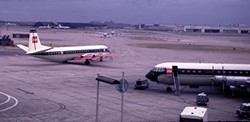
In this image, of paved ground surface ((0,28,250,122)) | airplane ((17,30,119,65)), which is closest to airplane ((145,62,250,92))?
paved ground surface ((0,28,250,122))

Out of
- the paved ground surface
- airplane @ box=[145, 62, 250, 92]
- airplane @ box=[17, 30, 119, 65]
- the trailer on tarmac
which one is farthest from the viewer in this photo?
airplane @ box=[17, 30, 119, 65]

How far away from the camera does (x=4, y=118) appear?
3462 cm

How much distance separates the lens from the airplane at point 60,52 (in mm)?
77062

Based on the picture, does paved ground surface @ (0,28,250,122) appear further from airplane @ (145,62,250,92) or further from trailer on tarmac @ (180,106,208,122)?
trailer on tarmac @ (180,106,208,122)

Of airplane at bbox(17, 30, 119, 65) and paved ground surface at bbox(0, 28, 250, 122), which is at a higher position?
airplane at bbox(17, 30, 119, 65)

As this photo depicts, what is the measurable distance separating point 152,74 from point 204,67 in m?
7.04

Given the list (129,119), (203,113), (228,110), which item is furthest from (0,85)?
(203,113)

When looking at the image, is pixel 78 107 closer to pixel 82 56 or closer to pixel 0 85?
pixel 0 85

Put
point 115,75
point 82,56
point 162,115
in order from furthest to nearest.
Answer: point 82,56 < point 115,75 < point 162,115

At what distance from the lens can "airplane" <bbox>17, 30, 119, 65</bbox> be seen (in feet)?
253

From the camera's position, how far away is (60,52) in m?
79.7

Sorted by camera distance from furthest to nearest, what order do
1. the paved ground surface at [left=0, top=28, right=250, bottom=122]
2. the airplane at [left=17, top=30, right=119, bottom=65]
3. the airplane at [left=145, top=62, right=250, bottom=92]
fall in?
the airplane at [left=17, top=30, right=119, bottom=65]
the airplane at [left=145, top=62, right=250, bottom=92]
the paved ground surface at [left=0, top=28, right=250, bottom=122]

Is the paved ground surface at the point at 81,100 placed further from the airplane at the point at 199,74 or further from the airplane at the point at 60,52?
the airplane at the point at 60,52

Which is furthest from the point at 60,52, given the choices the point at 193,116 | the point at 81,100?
the point at 193,116
